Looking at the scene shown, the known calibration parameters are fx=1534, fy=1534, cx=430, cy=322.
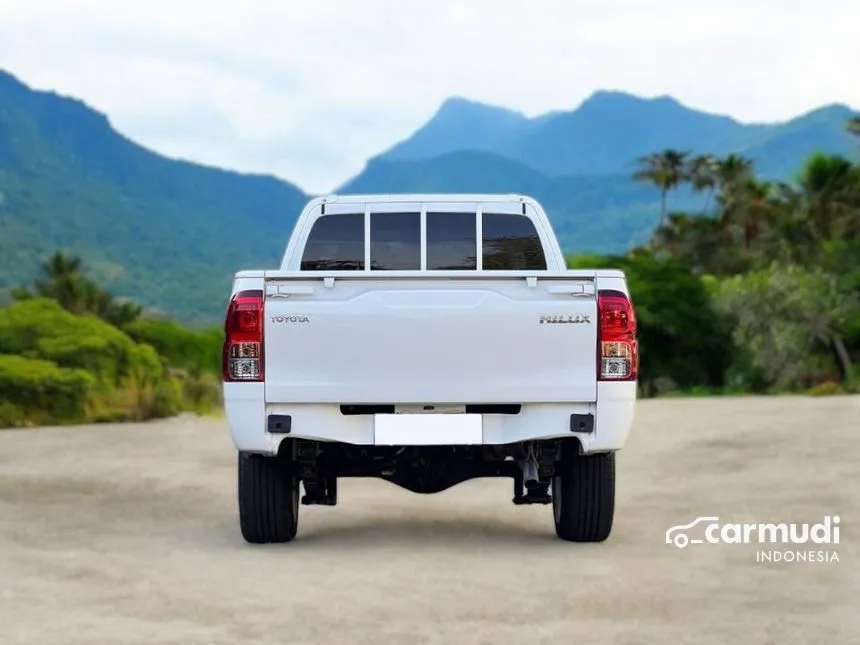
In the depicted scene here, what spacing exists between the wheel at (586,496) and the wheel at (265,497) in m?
1.58

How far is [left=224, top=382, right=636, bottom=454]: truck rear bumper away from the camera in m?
8.07

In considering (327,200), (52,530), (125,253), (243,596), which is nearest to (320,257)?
(327,200)

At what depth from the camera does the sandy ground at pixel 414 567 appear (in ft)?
20.2

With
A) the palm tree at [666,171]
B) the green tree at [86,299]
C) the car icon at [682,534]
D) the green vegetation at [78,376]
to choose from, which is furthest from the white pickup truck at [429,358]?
the palm tree at [666,171]

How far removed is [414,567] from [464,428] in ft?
2.55

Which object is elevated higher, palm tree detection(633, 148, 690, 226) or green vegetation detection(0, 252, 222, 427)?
palm tree detection(633, 148, 690, 226)

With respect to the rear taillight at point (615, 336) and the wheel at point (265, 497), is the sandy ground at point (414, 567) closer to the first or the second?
the wheel at point (265, 497)

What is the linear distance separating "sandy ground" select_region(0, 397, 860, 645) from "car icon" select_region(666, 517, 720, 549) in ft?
0.37

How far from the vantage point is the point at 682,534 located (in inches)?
370

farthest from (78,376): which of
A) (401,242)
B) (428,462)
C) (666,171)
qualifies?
(666,171)

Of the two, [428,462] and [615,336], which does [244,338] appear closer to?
[428,462]

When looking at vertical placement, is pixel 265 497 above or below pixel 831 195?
below

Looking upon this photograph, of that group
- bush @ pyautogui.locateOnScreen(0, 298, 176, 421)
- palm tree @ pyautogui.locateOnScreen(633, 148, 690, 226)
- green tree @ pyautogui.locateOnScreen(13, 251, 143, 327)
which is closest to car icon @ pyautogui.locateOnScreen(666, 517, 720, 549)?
bush @ pyautogui.locateOnScreen(0, 298, 176, 421)

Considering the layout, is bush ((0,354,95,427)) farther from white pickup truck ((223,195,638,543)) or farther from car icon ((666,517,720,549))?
white pickup truck ((223,195,638,543))
